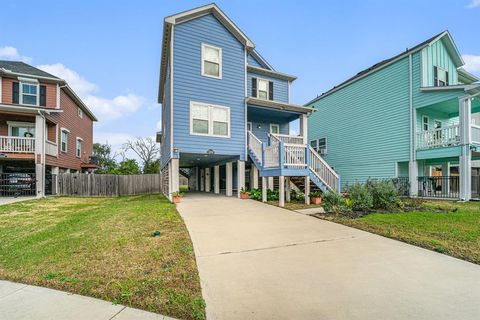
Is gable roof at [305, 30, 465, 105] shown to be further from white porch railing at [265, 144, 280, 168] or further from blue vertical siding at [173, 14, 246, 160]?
white porch railing at [265, 144, 280, 168]

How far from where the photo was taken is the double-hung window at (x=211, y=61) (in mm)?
12867

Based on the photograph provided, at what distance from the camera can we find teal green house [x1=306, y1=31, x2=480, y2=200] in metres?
12.9

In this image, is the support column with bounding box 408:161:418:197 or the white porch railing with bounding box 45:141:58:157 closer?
the support column with bounding box 408:161:418:197

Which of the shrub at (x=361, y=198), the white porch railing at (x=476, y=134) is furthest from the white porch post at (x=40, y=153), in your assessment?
the white porch railing at (x=476, y=134)

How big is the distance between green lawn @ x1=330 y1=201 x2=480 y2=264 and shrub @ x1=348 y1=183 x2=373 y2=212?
1.02 meters

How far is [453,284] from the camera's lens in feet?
11.3

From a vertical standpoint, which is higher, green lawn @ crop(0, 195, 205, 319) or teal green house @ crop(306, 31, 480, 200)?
teal green house @ crop(306, 31, 480, 200)

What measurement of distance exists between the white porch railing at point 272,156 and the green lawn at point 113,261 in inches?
216

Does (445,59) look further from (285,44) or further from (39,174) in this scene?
(39,174)

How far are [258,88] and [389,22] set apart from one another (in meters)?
8.14

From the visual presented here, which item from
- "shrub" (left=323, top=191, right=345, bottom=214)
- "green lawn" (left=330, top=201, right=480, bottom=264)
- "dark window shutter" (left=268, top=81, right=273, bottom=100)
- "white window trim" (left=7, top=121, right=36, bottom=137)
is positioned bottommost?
"green lawn" (left=330, top=201, right=480, bottom=264)

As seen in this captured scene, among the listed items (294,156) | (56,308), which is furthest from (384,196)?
(56,308)

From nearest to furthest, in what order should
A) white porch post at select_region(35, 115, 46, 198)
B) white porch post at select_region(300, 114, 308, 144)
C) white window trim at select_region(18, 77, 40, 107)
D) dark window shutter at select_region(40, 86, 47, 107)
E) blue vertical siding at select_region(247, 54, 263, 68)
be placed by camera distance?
white porch post at select_region(300, 114, 308, 144) → white porch post at select_region(35, 115, 46, 198) → blue vertical siding at select_region(247, 54, 263, 68) → white window trim at select_region(18, 77, 40, 107) → dark window shutter at select_region(40, 86, 47, 107)

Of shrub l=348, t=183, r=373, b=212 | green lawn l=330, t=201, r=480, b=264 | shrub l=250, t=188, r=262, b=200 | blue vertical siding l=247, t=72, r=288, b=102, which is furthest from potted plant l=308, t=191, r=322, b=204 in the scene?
blue vertical siding l=247, t=72, r=288, b=102
